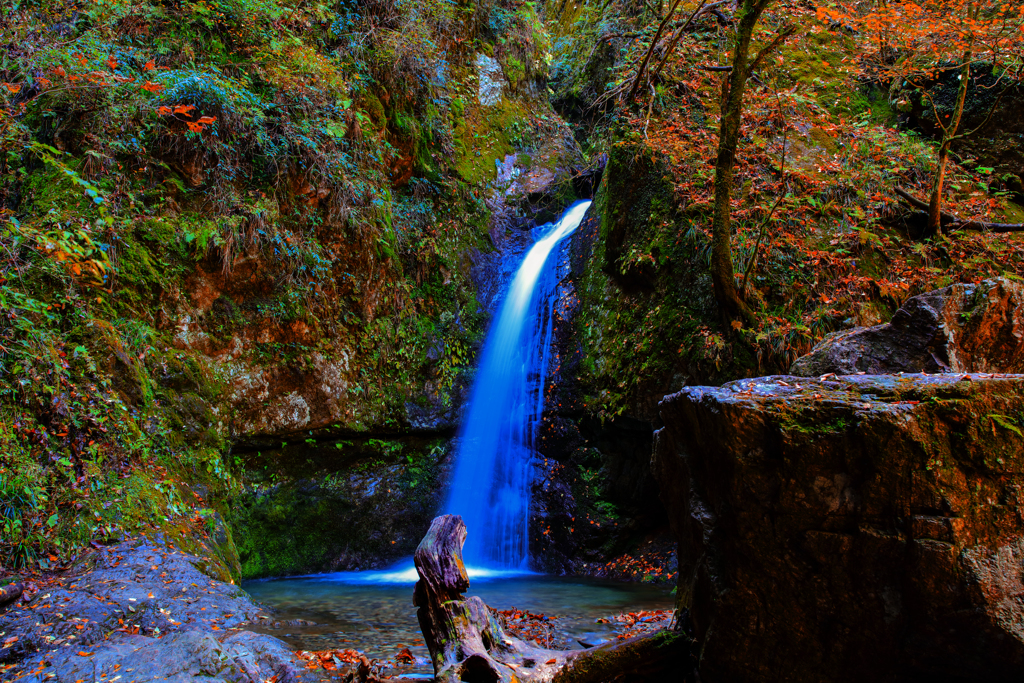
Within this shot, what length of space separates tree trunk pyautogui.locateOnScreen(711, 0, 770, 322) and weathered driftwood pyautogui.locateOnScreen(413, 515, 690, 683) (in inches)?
160

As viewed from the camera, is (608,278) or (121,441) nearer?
(121,441)

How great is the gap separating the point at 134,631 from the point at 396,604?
2721 mm

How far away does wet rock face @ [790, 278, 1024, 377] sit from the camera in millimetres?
3305

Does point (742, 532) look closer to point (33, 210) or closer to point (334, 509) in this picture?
point (334, 509)

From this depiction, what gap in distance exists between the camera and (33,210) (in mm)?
5988

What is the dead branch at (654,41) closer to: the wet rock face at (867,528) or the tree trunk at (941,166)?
the tree trunk at (941,166)

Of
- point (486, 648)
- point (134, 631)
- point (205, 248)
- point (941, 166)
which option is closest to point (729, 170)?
point (941, 166)

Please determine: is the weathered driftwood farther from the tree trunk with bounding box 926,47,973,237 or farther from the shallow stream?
the tree trunk with bounding box 926,47,973,237

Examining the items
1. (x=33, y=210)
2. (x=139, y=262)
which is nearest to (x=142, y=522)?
(x=139, y=262)

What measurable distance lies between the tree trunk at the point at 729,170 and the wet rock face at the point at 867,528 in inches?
144

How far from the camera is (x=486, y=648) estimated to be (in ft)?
10.3

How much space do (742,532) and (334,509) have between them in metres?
7.03

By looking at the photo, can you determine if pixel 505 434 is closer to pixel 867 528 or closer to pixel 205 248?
pixel 205 248

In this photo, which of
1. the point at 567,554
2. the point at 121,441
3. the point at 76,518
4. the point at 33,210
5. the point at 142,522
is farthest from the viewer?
the point at 567,554
